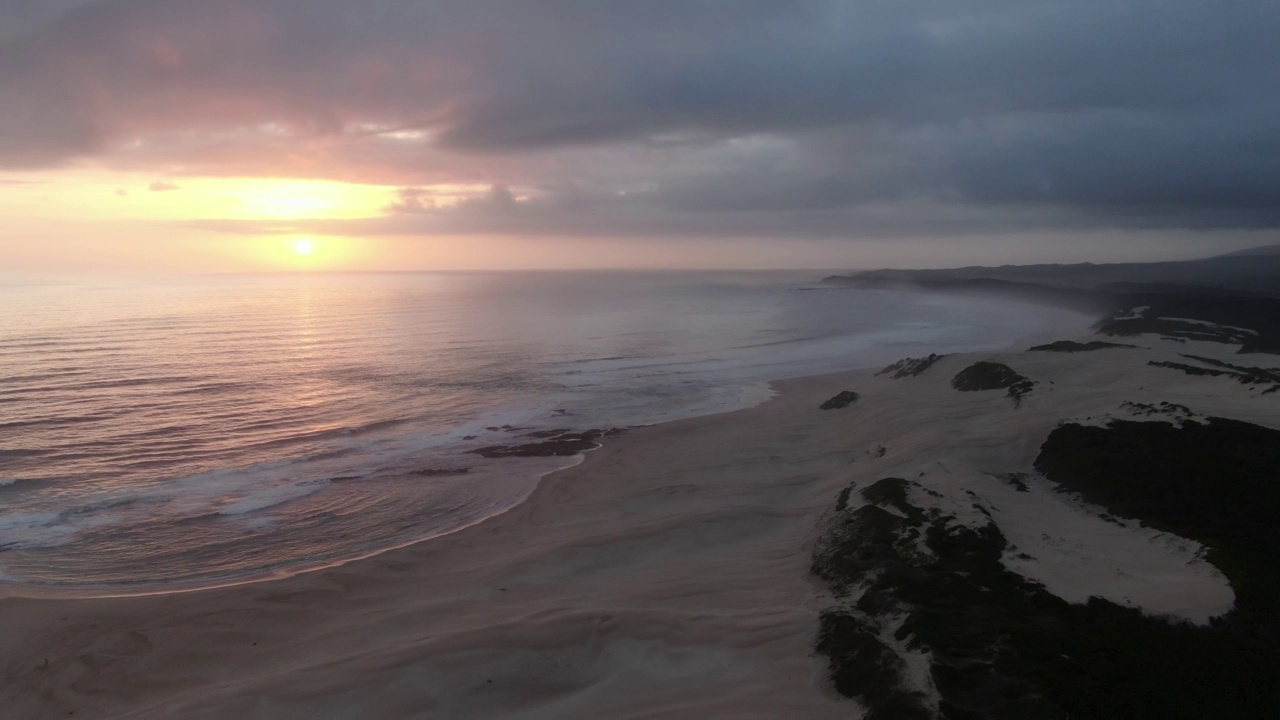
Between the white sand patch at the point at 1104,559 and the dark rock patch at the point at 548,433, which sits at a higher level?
the white sand patch at the point at 1104,559

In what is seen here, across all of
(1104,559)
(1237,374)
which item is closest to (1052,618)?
(1104,559)

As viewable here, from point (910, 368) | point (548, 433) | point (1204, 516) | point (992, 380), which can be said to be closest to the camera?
point (1204, 516)

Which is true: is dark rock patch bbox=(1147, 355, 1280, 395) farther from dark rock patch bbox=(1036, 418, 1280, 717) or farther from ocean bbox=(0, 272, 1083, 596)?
ocean bbox=(0, 272, 1083, 596)

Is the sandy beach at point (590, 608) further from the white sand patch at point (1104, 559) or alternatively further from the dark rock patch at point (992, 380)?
the dark rock patch at point (992, 380)

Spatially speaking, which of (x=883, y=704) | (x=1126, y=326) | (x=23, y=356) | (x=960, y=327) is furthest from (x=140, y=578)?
(x=960, y=327)

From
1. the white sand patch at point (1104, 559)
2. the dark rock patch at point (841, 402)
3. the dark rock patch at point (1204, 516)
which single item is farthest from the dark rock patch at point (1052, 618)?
the dark rock patch at point (841, 402)

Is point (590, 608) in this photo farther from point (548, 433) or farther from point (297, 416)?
point (297, 416)
